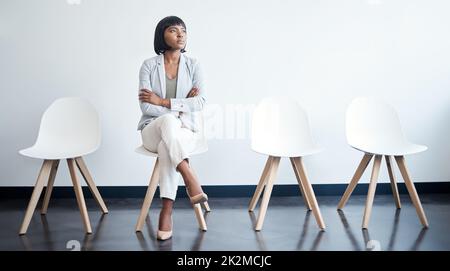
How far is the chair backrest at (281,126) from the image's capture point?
12.6ft

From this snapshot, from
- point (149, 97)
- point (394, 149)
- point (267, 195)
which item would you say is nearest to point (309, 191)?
point (267, 195)

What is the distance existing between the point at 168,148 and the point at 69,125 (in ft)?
3.35

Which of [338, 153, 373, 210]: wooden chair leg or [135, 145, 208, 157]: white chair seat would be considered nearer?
[135, 145, 208, 157]: white chair seat

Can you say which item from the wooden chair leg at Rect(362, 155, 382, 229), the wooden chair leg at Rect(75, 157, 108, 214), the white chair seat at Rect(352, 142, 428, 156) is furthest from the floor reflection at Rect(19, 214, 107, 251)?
the white chair seat at Rect(352, 142, 428, 156)

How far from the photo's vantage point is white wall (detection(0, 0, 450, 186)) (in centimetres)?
426

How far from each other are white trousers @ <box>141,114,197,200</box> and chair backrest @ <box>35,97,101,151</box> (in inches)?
24.3

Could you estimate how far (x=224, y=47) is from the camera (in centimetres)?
430

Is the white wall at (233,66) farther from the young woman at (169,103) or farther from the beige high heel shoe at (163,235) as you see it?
the beige high heel shoe at (163,235)

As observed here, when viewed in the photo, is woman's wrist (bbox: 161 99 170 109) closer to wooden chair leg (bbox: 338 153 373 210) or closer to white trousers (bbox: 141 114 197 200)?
white trousers (bbox: 141 114 197 200)

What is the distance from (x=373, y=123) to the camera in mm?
4016

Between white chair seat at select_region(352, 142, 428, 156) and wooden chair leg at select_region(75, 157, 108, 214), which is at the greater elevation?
white chair seat at select_region(352, 142, 428, 156)

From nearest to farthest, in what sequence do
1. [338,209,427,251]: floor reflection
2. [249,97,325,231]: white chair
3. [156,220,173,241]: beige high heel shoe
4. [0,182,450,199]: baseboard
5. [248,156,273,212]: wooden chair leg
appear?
[338,209,427,251]: floor reflection, [156,220,173,241]: beige high heel shoe, [249,97,325,231]: white chair, [248,156,273,212]: wooden chair leg, [0,182,450,199]: baseboard

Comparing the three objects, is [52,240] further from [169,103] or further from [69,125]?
[169,103]
